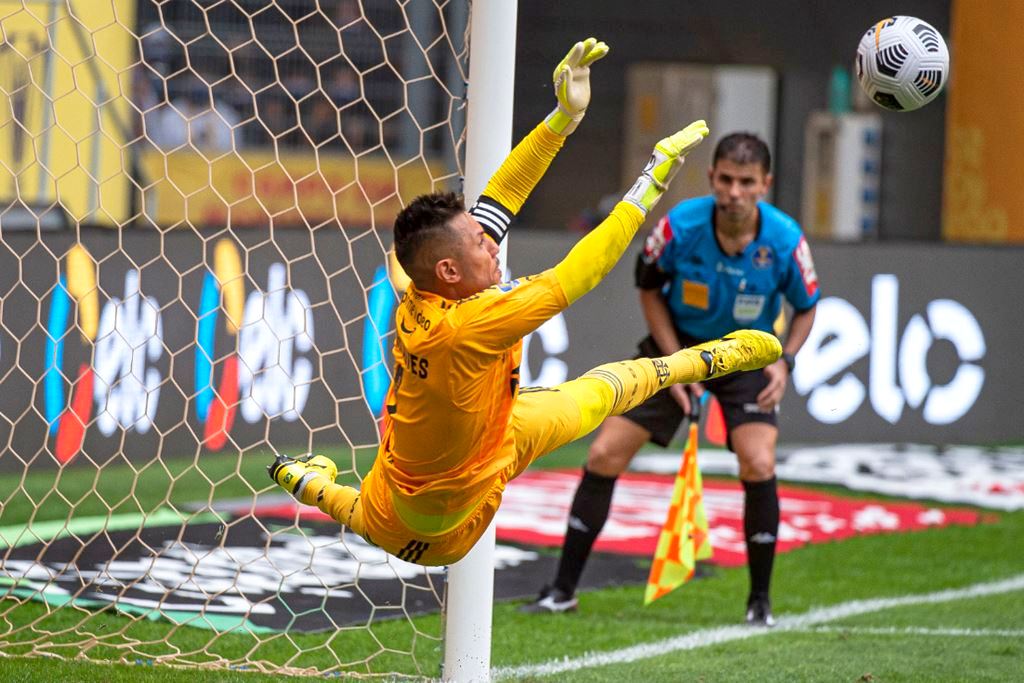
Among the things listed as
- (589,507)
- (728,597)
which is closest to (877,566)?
(728,597)

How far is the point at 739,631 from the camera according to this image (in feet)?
17.9

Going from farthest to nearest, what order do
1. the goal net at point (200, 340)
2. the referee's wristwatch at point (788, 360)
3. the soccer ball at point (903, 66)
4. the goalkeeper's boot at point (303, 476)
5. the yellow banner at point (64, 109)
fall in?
the yellow banner at point (64, 109), the referee's wristwatch at point (788, 360), the goal net at point (200, 340), the soccer ball at point (903, 66), the goalkeeper's boot at point (303, 476)

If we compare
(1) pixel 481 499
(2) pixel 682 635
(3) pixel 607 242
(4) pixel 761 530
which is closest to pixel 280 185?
(4) pixel 761 530

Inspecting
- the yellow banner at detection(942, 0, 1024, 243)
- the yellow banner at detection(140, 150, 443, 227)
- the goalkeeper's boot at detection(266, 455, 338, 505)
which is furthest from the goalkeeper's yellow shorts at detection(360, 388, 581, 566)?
the yellow banner at detection(942, 0, 1024, 243)

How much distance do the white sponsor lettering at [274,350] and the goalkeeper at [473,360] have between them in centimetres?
444

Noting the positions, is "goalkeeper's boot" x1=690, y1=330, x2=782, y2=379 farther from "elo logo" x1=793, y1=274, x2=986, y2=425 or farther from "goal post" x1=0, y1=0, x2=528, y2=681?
"elo logo" x1=793, y1=274, x2=986, y2=425

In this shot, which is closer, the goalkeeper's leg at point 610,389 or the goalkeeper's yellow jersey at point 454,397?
the goalkeeper's yellow jersey at point 454,397

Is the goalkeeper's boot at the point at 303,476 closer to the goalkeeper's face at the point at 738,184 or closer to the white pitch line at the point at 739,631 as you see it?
the white pitch line at the point at 739,631

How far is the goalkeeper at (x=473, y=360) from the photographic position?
366cm

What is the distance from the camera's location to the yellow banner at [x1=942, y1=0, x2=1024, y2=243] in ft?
48.9

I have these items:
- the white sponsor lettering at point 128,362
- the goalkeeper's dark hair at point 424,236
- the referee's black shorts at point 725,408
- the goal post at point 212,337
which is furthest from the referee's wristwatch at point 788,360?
the white sponsor lettering at point 128,362

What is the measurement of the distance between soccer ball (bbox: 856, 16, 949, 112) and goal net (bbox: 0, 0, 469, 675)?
138 cm

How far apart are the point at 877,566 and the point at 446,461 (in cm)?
354

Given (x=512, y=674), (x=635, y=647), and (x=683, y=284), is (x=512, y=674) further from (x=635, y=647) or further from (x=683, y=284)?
(x=683, y=284)
